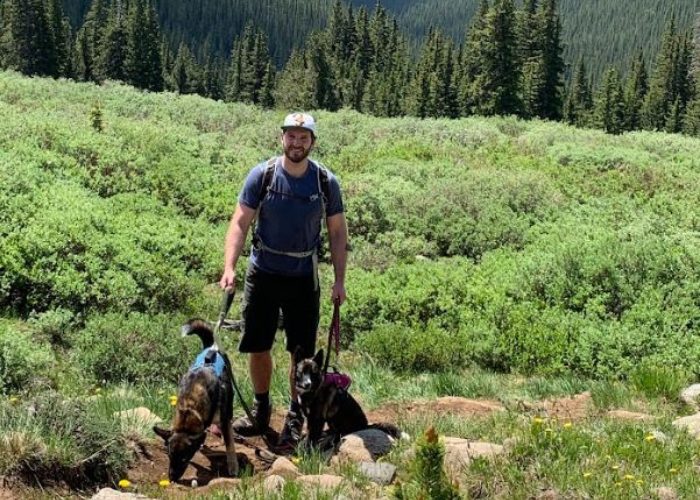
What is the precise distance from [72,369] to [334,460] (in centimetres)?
412

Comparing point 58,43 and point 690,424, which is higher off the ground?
point 58,43

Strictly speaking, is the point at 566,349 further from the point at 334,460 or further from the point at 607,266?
the point at 334,460

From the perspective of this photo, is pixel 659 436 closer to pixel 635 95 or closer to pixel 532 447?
pixel 532 447

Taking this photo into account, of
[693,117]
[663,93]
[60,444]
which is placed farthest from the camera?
[663,93]

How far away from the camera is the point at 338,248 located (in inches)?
218

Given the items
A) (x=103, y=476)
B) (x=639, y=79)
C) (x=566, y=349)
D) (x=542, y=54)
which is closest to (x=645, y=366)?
(x=566, y=349)

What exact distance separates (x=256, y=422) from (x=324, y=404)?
80cm

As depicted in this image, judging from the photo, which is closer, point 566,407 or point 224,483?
point 224,483

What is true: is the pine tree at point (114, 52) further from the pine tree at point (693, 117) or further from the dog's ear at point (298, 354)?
the dog's ear at point (298, 354)

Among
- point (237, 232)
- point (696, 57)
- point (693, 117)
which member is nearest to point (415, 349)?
point (237, 232)

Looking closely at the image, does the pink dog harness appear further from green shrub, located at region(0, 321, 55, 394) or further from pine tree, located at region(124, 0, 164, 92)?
pine tree, located at region(124, 0, 164, 92)

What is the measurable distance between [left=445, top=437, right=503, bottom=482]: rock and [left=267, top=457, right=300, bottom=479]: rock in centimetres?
97

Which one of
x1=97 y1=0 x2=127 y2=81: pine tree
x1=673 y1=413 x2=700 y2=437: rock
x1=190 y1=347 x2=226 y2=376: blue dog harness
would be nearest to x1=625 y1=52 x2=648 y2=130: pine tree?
x1=97 y1=0 x2=127 y2=81: pine tree

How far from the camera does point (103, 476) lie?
444 cm
